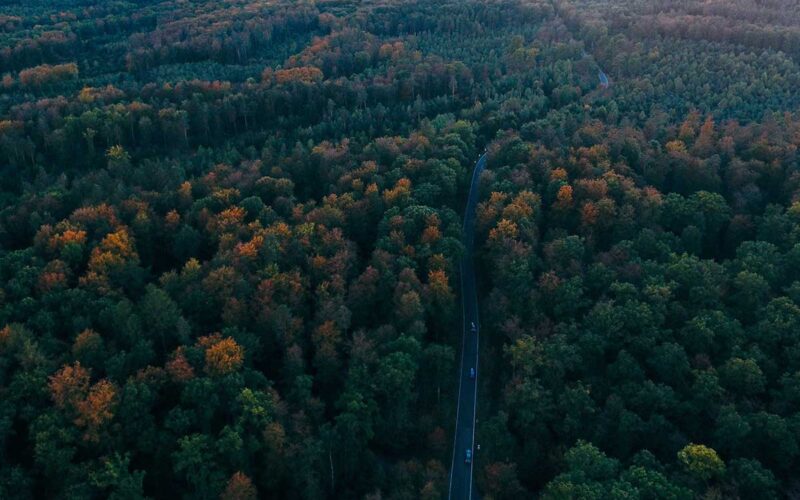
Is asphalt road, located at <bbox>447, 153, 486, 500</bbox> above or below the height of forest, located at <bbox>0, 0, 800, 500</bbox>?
below

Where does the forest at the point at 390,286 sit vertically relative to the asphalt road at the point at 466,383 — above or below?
above

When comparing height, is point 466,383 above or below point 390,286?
below

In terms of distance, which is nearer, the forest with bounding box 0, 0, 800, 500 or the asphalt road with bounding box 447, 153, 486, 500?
the forest with bounding box 0, 0, 800, 500

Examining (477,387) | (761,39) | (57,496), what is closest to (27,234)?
(57,496)

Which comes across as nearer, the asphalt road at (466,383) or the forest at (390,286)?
the forest at (390,286)

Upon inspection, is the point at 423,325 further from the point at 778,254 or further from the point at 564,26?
the point at 564,26
